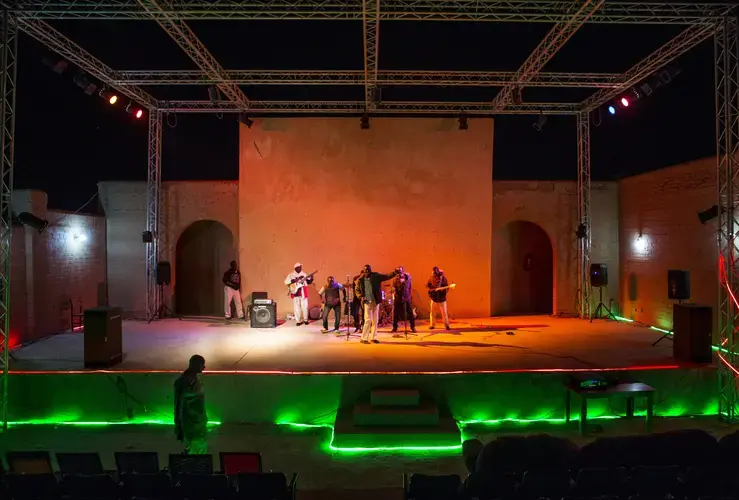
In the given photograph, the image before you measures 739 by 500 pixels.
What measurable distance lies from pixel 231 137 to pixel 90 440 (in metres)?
11.2

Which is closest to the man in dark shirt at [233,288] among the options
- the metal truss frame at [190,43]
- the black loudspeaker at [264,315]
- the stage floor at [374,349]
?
the stage floor at [374,349]

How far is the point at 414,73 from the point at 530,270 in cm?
762

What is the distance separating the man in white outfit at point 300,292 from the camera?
13117mm

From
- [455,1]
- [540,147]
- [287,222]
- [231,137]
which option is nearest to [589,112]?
[540,147]

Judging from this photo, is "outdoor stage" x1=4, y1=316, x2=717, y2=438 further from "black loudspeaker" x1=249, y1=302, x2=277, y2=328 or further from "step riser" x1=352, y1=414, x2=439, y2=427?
"black loudspeaker" x1=249, y1=302, x2=277, y2=328

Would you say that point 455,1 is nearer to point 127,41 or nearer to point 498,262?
point 127,41

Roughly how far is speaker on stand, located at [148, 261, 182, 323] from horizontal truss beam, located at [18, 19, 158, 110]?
13.9 ft

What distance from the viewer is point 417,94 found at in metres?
14.3

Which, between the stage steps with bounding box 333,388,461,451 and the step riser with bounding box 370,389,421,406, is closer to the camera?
the stage steps with bounding box 333,388,461,451

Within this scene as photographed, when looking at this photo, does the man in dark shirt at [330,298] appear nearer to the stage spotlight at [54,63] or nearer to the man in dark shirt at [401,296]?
the man in dark shirt at [401,296]

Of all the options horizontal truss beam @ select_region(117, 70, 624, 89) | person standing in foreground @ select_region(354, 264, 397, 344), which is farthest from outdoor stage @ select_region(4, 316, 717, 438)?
horizontal truss beam @ select_region(117, 70, 624, 89)

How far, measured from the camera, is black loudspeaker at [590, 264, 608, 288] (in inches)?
538

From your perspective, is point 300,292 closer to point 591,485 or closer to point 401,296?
point 401,296

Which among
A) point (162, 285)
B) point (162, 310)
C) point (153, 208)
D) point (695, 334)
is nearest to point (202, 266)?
point (162, 285)
